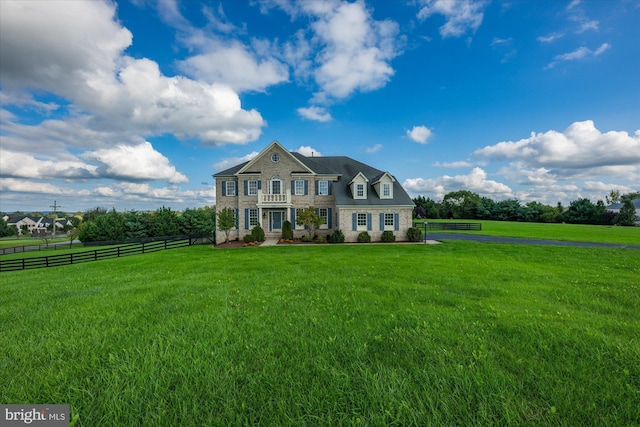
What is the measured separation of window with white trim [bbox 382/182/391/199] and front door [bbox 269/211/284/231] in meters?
10.6

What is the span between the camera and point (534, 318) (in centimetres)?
498

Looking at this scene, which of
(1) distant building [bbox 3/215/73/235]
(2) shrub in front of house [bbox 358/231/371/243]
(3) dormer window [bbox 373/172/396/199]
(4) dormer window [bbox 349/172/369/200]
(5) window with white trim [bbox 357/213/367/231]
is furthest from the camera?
(1) distant building [bbox 3/215/73/235]

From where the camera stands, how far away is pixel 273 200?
23766 millimetres

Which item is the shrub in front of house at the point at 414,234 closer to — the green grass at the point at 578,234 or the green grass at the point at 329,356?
the green grass at the point at 578,234

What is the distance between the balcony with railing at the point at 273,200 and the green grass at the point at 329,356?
55.3ft

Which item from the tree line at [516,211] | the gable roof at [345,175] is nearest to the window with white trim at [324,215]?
the gable roof at [345,175]

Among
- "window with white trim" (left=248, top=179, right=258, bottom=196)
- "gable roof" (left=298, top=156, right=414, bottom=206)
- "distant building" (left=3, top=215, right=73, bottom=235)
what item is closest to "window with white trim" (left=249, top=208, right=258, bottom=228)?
"window with white trim" (left=248, top=179, right=258, bottom=196)

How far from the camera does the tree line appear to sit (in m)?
53.7

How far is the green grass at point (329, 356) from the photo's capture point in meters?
2.66

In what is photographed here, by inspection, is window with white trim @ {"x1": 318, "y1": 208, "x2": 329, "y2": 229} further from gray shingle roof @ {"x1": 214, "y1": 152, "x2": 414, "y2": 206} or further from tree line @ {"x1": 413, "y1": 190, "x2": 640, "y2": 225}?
tree line @ {"x1": 413, "y1": 190, "x2": 640, "y2": 225}

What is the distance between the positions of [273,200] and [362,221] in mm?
9045

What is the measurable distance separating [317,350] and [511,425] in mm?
2393

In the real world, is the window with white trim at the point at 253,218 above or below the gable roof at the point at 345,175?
below

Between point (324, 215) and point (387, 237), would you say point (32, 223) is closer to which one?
point (324, 215)
